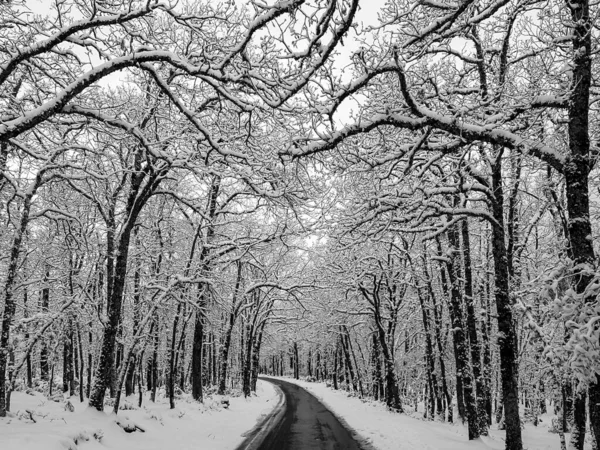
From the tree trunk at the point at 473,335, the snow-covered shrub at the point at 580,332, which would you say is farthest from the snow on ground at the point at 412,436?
the snow-covered shrub at the point at 580,332

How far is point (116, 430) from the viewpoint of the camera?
1009 cm

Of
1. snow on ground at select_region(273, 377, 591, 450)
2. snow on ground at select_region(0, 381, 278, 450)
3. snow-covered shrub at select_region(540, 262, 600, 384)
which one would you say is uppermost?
snow-covered shrub at select_region(540, 262, 600, 384)

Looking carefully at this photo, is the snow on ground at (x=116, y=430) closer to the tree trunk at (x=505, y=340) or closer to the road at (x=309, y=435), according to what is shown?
the road at (x=309, y=435)

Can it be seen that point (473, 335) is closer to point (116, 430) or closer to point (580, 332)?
point (580, 332)

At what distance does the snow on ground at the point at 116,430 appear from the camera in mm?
7555

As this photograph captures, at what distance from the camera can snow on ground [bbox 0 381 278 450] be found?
7555mm

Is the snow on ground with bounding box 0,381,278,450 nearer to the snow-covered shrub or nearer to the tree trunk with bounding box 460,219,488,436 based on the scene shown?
the tree trunk with bounding box 460,219,488,436

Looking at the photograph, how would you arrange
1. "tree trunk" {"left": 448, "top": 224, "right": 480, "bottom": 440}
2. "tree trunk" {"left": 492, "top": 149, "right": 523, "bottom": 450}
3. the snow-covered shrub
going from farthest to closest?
"tree trunk" {"left": 448, "top": 224, "right": 480, "bottom": 440} < "tree trunk" {"left": 492, "top": 149, "right": 523, "bottom": 450} < the snow-covered shrub

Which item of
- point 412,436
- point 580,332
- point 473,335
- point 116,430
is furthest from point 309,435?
point 580,332

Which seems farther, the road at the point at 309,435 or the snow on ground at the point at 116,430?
the road at the point at 309,435

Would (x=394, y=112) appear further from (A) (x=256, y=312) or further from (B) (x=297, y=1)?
(A) (x=256, y=312)

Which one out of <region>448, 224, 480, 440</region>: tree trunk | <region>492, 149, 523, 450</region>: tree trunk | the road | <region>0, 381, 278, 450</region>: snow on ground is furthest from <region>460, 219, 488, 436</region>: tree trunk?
<region>0, 381, 278, 450</region>: snow on ground

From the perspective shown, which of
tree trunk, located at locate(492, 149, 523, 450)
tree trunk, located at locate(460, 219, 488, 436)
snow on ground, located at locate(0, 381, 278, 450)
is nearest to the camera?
snow on ground, located at locate(0, 381, 278, 450)

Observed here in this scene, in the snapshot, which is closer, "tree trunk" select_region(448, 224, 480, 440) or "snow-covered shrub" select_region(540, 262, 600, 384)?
"snow-covered shrub" select_region(540, 262, 600, 384)
